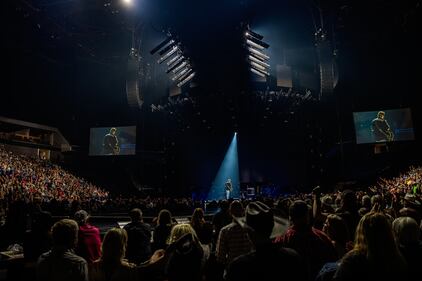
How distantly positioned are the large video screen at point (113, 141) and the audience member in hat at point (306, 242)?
25.0 meters

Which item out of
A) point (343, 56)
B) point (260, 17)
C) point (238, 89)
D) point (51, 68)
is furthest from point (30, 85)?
point (343, 56)

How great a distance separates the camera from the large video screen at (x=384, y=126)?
22.1m

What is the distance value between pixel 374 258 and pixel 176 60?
18.0 metres

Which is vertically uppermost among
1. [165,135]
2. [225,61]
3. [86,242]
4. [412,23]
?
[412,23]

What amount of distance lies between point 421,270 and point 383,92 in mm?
26231

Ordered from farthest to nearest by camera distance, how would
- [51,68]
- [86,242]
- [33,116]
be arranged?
[33,116] → [51,68] → [86,242]

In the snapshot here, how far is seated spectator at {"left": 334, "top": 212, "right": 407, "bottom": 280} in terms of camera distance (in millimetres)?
1938

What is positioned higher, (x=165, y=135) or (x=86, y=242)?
(x=165, y=135)

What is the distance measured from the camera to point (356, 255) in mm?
1996

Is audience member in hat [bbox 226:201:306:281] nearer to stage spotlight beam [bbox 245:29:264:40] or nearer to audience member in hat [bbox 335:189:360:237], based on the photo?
audience member in hat [bbox 335:189:360:237]

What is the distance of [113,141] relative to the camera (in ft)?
90.3

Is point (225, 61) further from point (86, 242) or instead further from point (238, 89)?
point (86, 242)

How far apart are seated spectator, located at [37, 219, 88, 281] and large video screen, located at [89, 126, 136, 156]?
80.6 ft

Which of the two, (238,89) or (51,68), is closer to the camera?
(238,89)
